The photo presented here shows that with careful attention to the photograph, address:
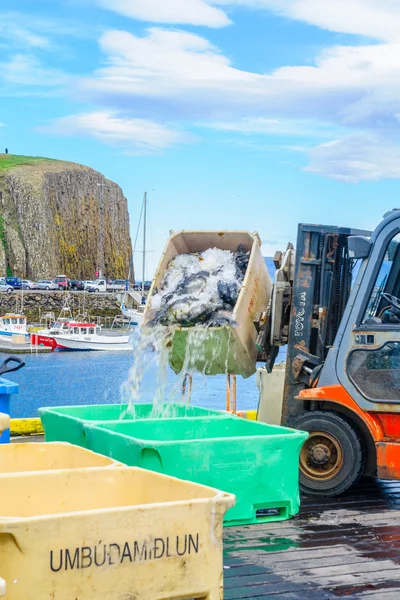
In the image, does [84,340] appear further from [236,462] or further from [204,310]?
[236,462]

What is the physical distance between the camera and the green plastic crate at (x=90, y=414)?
7.46m

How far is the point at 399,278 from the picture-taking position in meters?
8.09

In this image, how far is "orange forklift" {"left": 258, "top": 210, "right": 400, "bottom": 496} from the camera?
7477 mm

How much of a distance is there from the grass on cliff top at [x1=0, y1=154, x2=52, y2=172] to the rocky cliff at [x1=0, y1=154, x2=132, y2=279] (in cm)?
16

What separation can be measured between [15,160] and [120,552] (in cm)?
14517

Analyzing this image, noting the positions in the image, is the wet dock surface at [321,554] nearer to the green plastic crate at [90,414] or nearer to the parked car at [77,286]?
the green plastic crate at [90,414]

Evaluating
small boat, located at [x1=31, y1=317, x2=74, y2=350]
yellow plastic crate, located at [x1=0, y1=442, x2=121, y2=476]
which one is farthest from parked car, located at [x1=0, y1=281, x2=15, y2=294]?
yellow plastic crate, located at [x1=0, y1=442, x2=121, y2=476]

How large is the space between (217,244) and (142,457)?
11.1 ft

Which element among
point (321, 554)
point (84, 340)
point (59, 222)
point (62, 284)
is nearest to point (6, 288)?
point (62, 284)

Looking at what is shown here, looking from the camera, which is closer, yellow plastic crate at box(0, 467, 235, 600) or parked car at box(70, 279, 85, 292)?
yellow plastic crate at box(0, 467, 235, 600)

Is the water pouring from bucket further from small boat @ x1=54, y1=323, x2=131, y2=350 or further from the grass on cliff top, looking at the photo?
the grass on cliff top

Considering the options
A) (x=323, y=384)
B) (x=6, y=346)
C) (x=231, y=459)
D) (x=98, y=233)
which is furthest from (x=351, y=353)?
(x=98, y=233)

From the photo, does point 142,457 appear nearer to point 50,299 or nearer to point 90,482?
point 90,482

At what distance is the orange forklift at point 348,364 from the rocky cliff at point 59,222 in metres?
117
